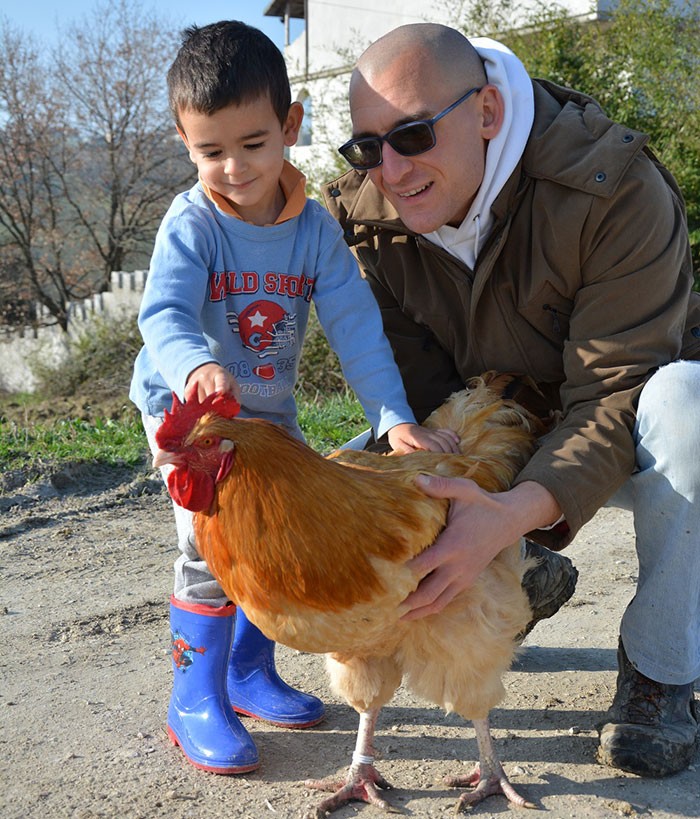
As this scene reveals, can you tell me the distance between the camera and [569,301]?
3.10 m

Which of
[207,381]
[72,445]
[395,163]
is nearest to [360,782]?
[207,381]

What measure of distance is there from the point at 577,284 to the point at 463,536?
1.09m

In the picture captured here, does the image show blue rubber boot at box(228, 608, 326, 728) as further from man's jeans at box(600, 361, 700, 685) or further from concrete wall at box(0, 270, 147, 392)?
concrete wall at box(0, 270, 147, 392)

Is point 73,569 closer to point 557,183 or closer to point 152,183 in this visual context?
point 557,183

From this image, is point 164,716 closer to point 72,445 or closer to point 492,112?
point 492,112

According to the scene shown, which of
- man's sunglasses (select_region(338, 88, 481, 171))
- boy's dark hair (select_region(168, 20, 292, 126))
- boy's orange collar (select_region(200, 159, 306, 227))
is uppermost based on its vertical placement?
boy's dark hair (select_region(168, 20, 292, 126))

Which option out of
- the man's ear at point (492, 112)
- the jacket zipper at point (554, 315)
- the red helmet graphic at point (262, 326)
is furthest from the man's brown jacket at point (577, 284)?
the red helmet graphic at point (262, 326)

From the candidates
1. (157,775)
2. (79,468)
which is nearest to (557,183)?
(157,775)

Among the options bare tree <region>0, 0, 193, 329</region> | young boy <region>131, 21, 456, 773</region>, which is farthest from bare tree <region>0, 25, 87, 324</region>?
young boy <region>131, 21, 456, 773</region>

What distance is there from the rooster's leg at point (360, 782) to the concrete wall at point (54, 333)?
923cm

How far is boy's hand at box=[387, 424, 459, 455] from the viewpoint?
2945 millimetres

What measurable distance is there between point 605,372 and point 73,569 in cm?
296

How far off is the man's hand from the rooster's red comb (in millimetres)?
614

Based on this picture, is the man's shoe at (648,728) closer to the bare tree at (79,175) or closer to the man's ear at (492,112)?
the man's ear at (492,112)
